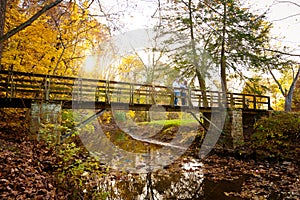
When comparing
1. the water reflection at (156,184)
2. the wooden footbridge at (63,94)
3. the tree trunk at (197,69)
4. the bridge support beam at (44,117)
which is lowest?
the water reflection at (156,184)

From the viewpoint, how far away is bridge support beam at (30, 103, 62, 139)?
23.6ft

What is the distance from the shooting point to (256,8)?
35.1 ft

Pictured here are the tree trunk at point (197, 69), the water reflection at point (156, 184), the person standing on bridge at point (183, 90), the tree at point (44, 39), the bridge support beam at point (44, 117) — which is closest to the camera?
the water reflection at point (156, 184)

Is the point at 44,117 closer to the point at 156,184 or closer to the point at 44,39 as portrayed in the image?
the point at 44,39

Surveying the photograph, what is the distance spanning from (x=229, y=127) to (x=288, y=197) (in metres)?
6.36

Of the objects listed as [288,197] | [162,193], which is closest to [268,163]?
[288,197]

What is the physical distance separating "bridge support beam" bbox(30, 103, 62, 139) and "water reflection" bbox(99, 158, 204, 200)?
98.7 inches

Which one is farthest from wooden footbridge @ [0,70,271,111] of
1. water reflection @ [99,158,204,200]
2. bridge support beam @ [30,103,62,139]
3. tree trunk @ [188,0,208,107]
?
water reflection @ [99,158,204,200]

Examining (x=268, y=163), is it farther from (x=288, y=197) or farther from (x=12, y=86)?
(x=12, y=86)

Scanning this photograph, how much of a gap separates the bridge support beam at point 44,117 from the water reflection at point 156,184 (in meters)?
2.51

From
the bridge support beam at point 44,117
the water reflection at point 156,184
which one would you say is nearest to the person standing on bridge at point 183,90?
the water reflection at point 156,184

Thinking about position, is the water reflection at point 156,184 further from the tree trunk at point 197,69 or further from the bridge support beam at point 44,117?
the tree trunk at point 197,69

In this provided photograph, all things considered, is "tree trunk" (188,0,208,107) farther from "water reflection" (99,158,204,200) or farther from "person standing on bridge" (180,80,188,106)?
"water reflection" (99,158,204,200)

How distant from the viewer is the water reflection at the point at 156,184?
218 inches
